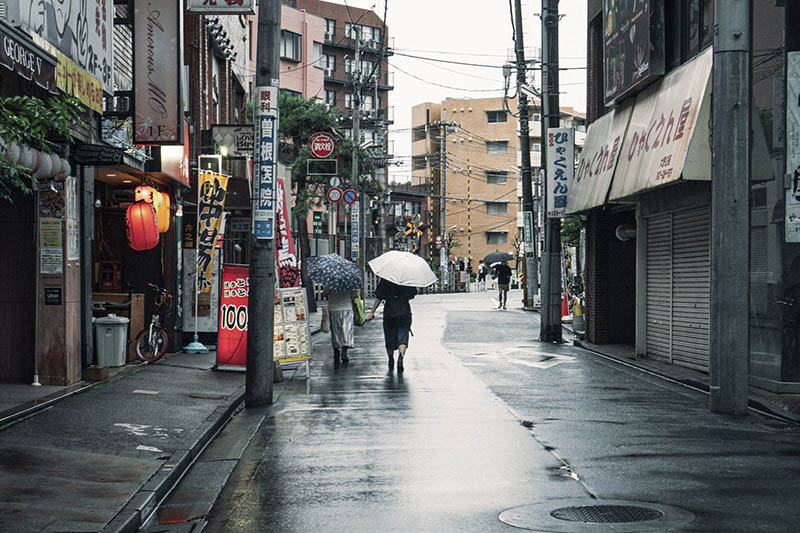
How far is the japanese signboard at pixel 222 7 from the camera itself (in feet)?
47.0

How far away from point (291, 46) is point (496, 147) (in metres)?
27.1

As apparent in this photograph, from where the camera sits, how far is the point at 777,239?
14.1 m

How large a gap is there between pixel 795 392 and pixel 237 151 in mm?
14059

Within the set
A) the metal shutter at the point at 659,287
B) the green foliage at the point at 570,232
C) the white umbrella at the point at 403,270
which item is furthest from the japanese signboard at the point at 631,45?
the green foliage at the point at 570,232

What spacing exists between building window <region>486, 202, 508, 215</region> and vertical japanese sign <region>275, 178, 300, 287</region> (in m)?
70.8

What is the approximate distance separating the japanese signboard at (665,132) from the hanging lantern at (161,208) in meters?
8.27

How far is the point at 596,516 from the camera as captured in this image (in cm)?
692

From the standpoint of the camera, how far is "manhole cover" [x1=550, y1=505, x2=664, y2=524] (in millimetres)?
6805

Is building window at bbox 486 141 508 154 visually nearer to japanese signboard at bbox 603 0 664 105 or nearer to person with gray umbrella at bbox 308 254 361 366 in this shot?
japanese signboard at bbox 603 0 664 105

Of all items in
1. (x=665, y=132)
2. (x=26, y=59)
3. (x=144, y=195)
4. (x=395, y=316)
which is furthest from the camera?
(x=395, y=316)

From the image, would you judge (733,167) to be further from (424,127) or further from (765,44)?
(424,127)

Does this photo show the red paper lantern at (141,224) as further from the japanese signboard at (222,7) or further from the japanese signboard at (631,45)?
the japanese signboard at (631,45)

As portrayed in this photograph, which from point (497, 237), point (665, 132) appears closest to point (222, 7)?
point (665, 132)

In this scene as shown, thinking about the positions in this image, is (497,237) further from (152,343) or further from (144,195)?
(144,195)
